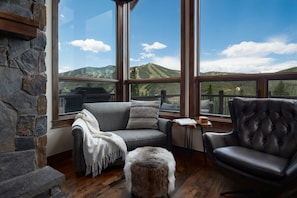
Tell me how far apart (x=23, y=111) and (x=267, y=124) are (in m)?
2.40

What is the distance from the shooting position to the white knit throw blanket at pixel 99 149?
2133 millimetres

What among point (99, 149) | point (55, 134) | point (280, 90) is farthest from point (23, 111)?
point (280, 90)

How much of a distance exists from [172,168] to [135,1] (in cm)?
321

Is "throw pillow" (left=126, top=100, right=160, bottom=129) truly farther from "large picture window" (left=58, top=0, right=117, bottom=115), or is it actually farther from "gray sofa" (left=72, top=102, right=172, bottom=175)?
"large picture window" (left=58, top=0, right=117, bottom=115)

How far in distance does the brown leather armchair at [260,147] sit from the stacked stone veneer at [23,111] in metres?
1.53

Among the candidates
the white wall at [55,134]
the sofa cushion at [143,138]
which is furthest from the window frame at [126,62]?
the sofa cushion at [143,138]

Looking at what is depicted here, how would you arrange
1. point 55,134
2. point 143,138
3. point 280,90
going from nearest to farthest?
point 280,90 < point 143,138 < point 55,134

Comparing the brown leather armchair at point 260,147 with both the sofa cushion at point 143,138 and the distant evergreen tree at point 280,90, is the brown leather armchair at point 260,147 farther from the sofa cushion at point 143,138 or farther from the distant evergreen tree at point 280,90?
the sofa cushion at point 143,138

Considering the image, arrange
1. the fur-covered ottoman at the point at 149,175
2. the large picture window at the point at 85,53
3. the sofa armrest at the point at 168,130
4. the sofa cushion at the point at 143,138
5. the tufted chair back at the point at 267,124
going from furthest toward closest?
the large picture window at the point at 85,53 → the sofa armrest at the point at 168,130 → the sofa cushion at the point at 143,138 → the tufted chair back at the point at 267,124 → the fur-covered ottoman at the point at 149,175

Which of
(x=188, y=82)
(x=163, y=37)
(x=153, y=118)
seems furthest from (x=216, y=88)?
(x=163, y=37)

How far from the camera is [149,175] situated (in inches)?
62.6

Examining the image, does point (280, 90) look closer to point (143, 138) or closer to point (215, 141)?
point (215, 141)

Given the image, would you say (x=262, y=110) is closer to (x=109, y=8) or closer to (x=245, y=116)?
(x=245, y=116)

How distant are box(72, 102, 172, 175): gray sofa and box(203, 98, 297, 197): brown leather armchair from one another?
0.80 meters
